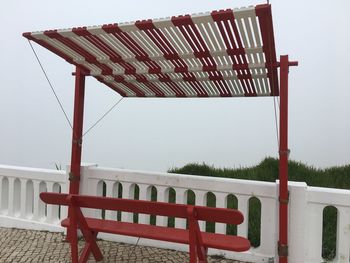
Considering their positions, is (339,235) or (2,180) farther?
(2,180)

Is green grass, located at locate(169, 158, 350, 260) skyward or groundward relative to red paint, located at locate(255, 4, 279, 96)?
groundward

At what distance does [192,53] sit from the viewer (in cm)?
388

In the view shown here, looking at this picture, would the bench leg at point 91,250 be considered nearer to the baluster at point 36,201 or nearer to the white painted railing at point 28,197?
the white painted railing at point 28,197

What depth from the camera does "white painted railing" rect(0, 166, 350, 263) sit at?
13.4 feet

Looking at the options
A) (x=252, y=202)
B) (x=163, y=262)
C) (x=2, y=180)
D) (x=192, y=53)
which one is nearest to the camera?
(x=192, y=53)

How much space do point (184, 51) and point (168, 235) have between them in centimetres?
189

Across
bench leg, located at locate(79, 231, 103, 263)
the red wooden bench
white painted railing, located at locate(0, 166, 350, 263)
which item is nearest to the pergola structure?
white painted railing, located at locate(0, 166, 350, 263)

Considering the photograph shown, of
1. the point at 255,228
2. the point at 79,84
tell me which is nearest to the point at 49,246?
the point at 79,84

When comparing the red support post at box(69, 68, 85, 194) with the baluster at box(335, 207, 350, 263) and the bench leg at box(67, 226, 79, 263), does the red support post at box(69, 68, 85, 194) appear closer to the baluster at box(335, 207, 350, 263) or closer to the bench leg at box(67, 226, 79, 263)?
the bench leg at box(67, 226, 79, 263)

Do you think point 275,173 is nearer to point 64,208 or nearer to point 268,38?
point 64,208

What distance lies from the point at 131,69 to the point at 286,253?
275 cm

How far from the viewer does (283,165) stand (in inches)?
153

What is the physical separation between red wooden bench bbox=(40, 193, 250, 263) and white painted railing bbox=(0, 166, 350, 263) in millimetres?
930

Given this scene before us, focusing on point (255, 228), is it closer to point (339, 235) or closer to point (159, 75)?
point (339, 235)
